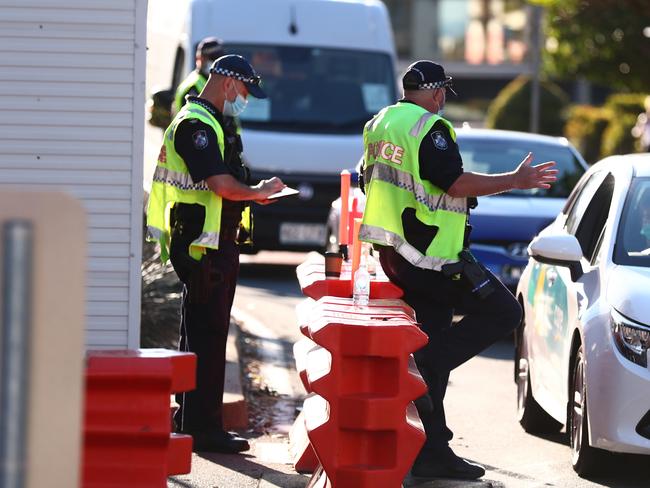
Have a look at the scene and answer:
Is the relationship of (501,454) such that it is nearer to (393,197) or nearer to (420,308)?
(420,308)

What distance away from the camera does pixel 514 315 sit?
722cm

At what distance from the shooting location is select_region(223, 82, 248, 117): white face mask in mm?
7715

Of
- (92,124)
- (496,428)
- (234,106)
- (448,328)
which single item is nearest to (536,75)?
(496,428)

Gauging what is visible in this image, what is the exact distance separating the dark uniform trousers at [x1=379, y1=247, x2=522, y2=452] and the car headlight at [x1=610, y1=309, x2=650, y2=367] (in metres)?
0.46

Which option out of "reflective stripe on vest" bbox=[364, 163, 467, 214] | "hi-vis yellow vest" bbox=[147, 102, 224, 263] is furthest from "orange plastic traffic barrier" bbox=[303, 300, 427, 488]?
"hi-vis yellow vest" bbox=[147, 102, 224, 263]

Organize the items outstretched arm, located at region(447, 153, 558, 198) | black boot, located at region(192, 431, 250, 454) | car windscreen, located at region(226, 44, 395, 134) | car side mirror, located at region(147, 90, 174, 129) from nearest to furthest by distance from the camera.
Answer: outstretched arm, located at region(447, 153, 558, 198), black boot, located at region(192, 431, 250, 454), car side mirror, located at region(147, 90, 174, 129), car windscreen, located at region(226, 44, 395, 134)

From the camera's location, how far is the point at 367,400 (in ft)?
20.6

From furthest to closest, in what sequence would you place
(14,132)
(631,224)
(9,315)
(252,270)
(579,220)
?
(252,270), (579,220), (631,224), (14,132), (9,315)

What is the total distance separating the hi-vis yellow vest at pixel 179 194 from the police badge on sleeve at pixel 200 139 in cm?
7

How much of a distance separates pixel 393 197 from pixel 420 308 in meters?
0.54

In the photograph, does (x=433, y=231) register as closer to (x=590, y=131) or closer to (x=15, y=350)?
(x=15, y=350)

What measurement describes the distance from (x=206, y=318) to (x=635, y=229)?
2.08m

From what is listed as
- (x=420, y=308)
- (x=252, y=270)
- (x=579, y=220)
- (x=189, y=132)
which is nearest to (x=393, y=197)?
(x=420, y=308)

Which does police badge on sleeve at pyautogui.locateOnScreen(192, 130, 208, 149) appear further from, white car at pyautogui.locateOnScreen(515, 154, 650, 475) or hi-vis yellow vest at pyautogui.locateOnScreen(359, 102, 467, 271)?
white car at pyautogui.locateOnScreen(515, 154, 650, 475)
